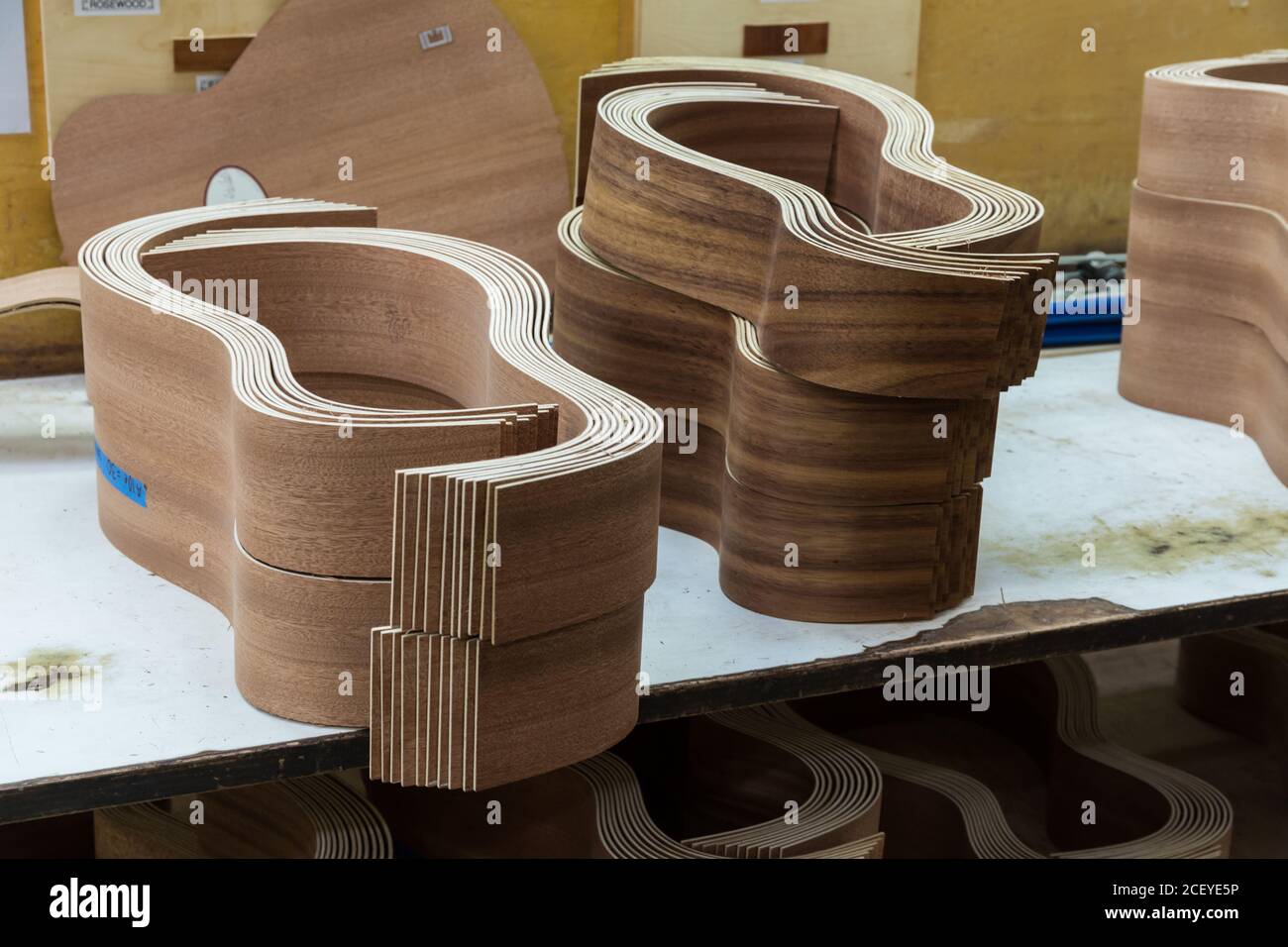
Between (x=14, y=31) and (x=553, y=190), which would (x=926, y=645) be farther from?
(x=14, y=31)

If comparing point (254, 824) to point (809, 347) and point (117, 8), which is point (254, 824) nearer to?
point (809, 347)

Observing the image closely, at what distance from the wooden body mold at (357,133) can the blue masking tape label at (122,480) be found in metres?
1.25

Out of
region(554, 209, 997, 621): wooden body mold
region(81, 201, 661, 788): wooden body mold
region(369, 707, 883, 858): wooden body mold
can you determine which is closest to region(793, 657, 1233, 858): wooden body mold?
region(369, 707, 883, 858): wooden body mold

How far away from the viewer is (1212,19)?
6059mm

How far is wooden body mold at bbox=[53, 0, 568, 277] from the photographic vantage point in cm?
459

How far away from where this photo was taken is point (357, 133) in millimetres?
4828

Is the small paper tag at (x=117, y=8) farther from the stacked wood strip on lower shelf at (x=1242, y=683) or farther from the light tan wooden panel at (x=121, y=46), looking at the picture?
the stacked wood strip on lower shelf at (x=1242, y=683)

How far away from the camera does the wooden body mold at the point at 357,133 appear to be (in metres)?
4.59

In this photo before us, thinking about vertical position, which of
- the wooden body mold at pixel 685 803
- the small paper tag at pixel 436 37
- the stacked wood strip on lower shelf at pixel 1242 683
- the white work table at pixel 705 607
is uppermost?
the small paper tag at pixel 436 37

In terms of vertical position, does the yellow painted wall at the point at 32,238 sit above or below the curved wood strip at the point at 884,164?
below

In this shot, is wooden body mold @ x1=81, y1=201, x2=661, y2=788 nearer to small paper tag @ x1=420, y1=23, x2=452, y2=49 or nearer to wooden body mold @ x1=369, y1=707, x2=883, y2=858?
wooden body mold @ x1=369, y1=707, x2=883, y2=858

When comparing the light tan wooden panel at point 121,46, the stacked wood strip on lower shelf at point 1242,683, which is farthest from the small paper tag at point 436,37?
the stacked wood strip on lower shelf at point 1242,683

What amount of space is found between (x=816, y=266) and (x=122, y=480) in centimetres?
149
